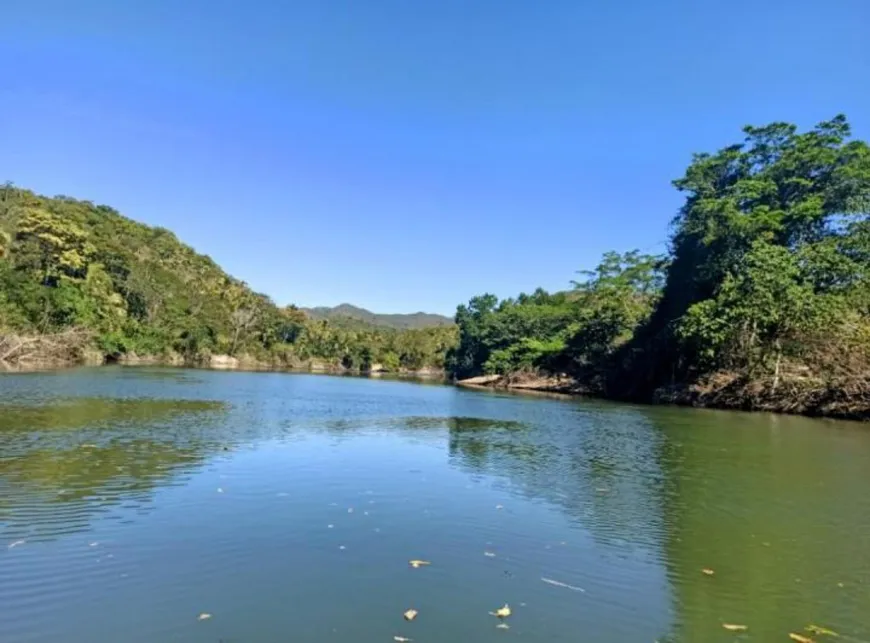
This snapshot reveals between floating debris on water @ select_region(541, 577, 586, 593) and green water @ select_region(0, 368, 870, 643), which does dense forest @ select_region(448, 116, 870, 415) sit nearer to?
green water @ select_region(0, 368, 870, 643)

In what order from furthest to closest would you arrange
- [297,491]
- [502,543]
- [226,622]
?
[297,491] < [502,543] < [226,622]

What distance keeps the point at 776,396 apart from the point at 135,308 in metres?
90.4

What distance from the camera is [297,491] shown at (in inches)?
438

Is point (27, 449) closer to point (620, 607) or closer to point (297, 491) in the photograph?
point (297, 491)

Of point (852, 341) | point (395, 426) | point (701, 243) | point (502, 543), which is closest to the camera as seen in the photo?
point (502, 543)

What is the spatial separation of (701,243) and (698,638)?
4633 centimetres

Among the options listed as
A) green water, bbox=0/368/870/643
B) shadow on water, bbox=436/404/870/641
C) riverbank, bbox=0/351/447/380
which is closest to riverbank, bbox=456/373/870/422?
shadow on water, bbox=436/404/870/641

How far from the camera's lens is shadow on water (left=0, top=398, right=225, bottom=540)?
8719mm

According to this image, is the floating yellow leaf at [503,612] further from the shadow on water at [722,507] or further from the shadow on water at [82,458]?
the shadow on water at [82,458]

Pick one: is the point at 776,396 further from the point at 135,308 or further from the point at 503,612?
the point at 135,308

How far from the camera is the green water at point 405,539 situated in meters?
5.80

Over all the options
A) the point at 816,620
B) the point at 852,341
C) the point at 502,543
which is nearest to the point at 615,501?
the point at 502,543

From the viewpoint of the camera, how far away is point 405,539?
27.8 ft

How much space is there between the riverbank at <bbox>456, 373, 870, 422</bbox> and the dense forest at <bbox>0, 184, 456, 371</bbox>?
1919 inches
